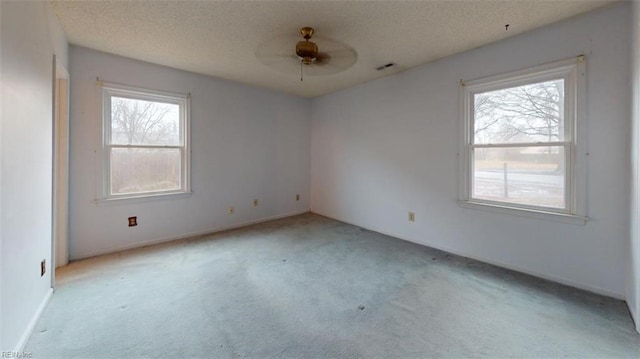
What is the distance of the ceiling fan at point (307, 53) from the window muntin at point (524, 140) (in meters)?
1.52

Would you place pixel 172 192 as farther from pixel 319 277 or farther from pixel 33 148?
pixel 319 277

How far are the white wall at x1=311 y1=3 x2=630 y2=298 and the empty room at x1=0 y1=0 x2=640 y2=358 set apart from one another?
Result: 0.02 meters

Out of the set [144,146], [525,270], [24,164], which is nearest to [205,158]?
[144,146]

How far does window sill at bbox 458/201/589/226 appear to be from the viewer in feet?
7.49

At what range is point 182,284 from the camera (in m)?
2.35

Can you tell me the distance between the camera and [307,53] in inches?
90.0

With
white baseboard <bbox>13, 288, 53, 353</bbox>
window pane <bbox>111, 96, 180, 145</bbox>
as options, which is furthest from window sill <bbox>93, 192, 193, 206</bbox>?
white baseboard <bbox>13, 288, 53, 353</bbox>

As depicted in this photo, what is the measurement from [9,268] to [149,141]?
230 cm

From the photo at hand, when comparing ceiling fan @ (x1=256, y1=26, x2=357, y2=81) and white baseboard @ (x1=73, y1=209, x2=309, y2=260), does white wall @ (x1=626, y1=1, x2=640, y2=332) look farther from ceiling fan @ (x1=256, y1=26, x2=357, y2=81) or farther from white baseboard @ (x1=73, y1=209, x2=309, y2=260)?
white baseboard @ (x1=73, y1=209, x2=309, y2=260)

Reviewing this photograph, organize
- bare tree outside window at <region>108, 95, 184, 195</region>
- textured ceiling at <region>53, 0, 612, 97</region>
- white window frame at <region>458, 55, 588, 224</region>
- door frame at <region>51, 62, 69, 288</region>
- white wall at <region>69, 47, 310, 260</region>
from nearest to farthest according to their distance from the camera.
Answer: textured ceiling at <region>53, 0, 612, 97</region> → white window frame at <region>458, 55, 588, 224</region> → door frame at <region>51, 62, 69, 288</region> → white wall at <region>69, 47, 310, 260</region> → bare tree outside window at <region>108, 95, 184, 195</region>

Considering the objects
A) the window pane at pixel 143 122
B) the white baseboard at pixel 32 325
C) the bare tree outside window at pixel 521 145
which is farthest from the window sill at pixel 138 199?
the bare tree outside window at pixel 521 145

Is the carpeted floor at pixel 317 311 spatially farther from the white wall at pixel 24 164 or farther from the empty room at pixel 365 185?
the white wall at pixel 24 164

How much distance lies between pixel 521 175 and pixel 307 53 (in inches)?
98.1

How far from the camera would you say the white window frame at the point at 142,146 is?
3.06 metres
